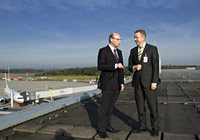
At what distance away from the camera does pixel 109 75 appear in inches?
129

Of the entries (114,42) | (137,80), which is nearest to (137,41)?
(114,42)

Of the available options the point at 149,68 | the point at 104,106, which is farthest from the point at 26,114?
the point at 149,68

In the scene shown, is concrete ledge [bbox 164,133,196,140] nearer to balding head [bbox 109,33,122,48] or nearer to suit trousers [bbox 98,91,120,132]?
suit trousers [bbox 98,91,120,132]

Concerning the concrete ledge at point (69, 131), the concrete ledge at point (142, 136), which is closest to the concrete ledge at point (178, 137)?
the concrete ledge at point (142, 136)

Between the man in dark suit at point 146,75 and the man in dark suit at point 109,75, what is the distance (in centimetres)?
34

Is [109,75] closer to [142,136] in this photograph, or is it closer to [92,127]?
[142,136]

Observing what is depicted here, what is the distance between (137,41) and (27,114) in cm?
340

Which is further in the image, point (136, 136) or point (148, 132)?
point (148, 132)

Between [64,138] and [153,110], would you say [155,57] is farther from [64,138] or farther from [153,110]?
[64,138]

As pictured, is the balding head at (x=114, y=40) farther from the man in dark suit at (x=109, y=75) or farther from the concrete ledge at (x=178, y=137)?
the concrete ledge at (x=178, y=137)

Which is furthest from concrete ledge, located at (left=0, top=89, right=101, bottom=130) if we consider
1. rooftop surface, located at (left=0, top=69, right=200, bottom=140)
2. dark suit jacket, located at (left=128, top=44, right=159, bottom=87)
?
dark suit jacket, located at (left=128, top=44, right=159, bottom=87)

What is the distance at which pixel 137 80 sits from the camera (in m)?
3.30

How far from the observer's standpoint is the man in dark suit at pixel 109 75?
3.23 m

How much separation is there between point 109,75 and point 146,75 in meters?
0.70
